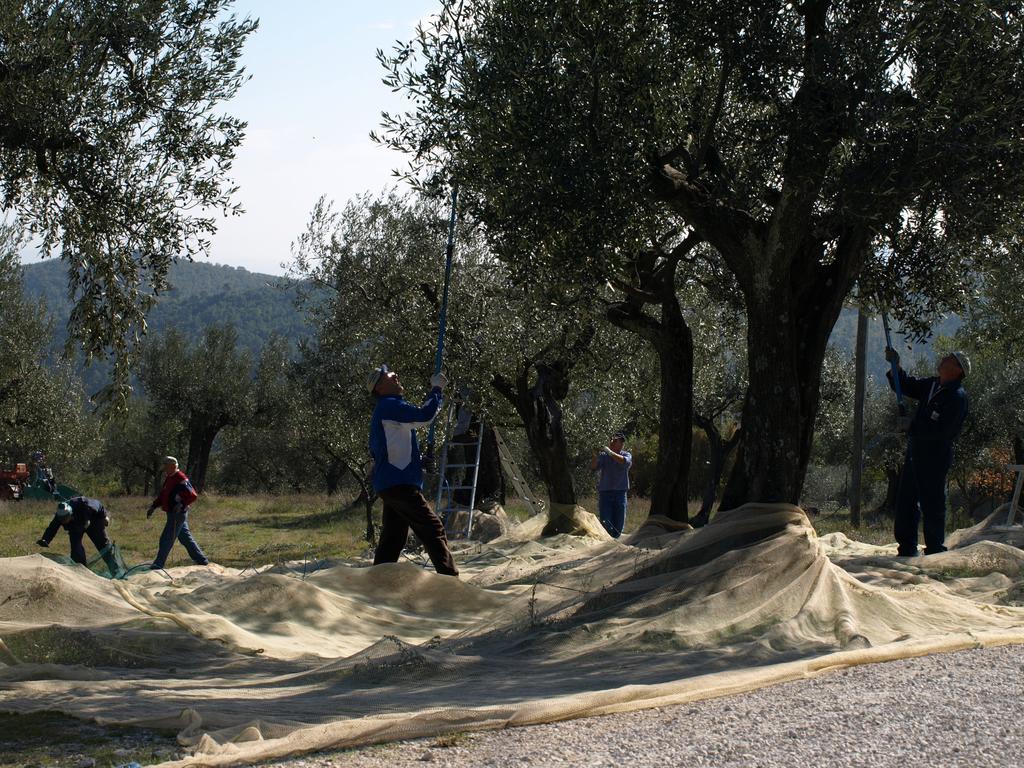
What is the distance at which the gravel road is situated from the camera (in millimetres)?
4102

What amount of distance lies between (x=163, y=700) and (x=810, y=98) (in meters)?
6.60

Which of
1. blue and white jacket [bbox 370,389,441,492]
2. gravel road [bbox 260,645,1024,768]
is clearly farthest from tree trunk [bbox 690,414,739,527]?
gravel road [bbox 260,645,1024,768]

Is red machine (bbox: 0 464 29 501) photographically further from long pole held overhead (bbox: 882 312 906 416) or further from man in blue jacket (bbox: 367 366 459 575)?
long pole held overhead (bbox: 882 312 906 416)

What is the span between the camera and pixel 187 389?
4644cm

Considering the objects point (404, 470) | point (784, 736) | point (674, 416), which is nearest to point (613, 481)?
point (674, 416)

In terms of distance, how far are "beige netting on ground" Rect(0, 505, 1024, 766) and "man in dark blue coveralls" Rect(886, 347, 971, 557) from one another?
999 millimetres

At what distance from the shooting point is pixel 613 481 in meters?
17.0

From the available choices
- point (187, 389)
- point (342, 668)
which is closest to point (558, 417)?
point (342, 668)

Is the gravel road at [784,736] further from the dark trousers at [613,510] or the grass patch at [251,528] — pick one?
the dark trousers at [613,510]

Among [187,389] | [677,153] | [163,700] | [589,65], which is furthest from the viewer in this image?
[187,389]

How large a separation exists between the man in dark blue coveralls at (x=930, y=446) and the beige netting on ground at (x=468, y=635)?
1.00m

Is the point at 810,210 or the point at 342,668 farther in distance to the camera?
the point at 810,210

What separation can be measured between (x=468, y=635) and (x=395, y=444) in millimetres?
2765

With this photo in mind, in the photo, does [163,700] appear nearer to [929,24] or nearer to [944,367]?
[929,24]
